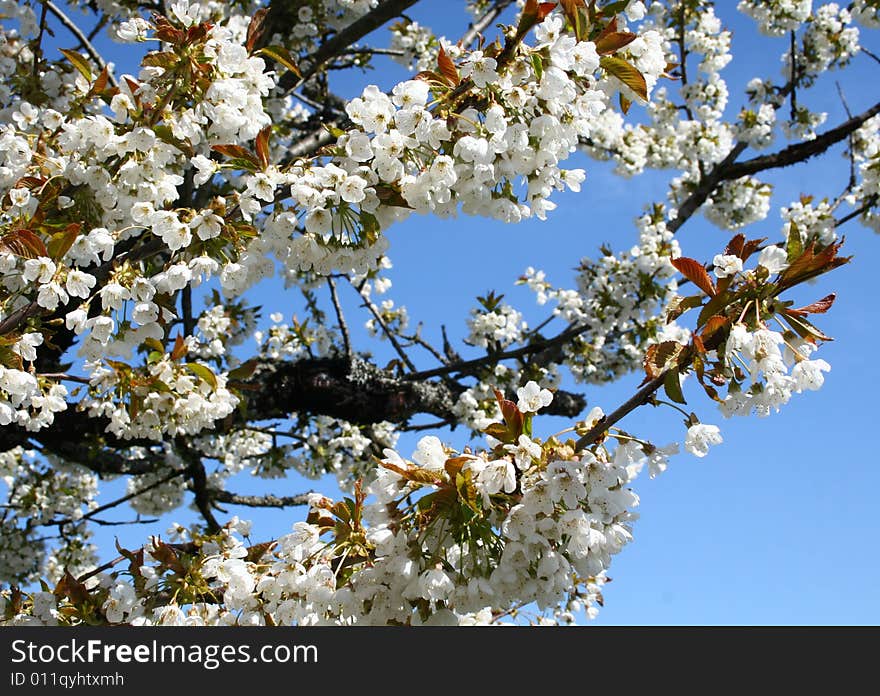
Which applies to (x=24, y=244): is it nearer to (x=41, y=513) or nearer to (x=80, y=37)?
(x=80, y=37)

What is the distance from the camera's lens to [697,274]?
160cm

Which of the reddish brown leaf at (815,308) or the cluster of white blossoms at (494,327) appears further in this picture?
the cluster of white blossoms at (494,327)

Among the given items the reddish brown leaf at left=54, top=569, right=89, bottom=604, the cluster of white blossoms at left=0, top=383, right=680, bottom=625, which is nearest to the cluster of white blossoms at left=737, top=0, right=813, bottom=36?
the cluster of white blossoms at left=0, top=383, right=680, bottom=625

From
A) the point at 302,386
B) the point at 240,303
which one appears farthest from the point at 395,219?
the point at 240,303

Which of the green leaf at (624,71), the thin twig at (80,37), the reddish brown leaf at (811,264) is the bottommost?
the reddish brown leaf at (811,264)

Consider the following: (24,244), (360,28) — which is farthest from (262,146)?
(360,28)

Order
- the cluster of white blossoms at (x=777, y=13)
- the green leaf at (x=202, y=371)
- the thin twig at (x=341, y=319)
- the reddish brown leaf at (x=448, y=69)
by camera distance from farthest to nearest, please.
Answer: the cluster of white blossoms at (x=777, y=13), the thin twig at (x=341, y=319), the green leaf at (x=202, y=371), the reddish brown leaf at (x=448, y=69)

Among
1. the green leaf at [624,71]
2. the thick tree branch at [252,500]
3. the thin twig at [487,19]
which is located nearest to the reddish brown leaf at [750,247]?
the green leaf at [624,71]

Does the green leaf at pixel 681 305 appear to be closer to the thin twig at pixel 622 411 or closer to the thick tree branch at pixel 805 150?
the thin twig at pixel 622 411

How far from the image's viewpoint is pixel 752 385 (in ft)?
5.15

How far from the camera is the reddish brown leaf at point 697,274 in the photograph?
1595mm

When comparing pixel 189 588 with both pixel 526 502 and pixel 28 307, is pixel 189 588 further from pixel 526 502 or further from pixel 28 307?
pixel 526 502

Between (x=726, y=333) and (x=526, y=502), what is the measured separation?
57 centimetres

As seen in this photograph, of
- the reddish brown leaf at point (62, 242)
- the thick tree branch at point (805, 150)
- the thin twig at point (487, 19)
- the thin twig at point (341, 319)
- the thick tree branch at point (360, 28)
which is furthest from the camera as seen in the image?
the thick tree branch at point (805, 150)
